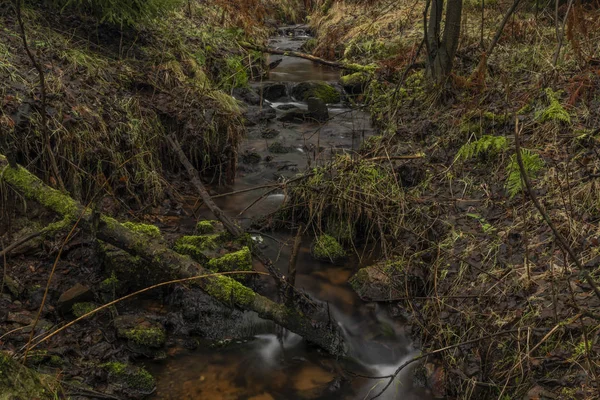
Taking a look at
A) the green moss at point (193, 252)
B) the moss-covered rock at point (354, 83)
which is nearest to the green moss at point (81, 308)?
the green moss at point (193, 252)

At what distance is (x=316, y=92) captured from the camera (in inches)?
405

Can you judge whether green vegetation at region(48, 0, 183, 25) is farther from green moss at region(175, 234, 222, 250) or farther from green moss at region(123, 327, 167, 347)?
green moss at region(123, 327, 167, 347)

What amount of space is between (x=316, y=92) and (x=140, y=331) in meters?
7.47

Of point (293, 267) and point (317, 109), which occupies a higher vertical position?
point (293, 267)

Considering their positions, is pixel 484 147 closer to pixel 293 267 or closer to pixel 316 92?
pixel 293 267

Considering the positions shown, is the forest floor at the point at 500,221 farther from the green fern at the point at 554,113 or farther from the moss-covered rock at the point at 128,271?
the moss-covered rock at the point at 128,271

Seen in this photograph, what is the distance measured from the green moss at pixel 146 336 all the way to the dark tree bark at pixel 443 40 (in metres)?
5.19

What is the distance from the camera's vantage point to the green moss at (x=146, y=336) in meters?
3.69

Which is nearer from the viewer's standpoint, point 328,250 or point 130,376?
point 130,376

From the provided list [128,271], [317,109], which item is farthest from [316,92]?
[128,271]

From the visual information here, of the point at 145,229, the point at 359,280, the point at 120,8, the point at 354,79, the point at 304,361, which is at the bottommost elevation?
the point at 304,361

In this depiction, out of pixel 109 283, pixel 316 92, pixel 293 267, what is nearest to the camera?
pixel 293 267

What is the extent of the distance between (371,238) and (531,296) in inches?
80.1

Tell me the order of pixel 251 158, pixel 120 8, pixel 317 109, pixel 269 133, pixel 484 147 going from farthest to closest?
1. pixel 317 109
2. pixel 269 133
3. pixel 251 158
4. pixel 120 8
5. pixel 484 147
